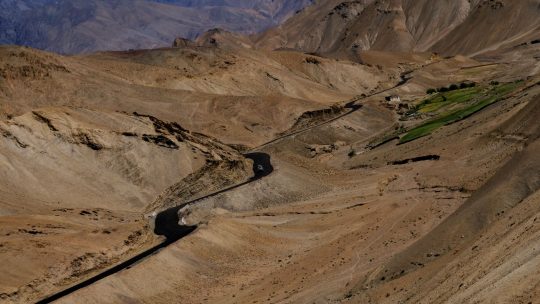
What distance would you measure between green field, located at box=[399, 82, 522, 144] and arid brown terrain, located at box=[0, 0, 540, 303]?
1.48ft

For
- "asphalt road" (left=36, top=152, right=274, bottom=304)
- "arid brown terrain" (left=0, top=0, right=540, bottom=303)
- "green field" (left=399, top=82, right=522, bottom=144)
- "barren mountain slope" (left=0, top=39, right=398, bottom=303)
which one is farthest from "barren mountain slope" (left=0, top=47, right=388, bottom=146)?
"asphalt road" (left=36, top=152, right=274, bottom=304)

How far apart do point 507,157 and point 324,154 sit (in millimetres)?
29161

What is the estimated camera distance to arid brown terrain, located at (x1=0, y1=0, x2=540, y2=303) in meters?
34.4

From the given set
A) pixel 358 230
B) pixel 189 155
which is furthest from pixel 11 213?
pixel 358 230

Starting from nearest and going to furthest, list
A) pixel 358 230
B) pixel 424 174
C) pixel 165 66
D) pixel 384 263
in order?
1. pixel 384 263
2. pixel 358 230
3. pixel 424 174
4. pixel 165 66

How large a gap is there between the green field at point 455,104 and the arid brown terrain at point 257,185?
0.45 meters

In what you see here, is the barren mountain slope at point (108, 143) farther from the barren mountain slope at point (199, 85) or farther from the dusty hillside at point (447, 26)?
the dusty hillside at point (447, 26)

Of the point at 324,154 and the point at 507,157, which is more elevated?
the point at 507,157

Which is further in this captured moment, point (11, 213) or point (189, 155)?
point (189, 155)

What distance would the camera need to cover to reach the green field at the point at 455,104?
6781 centimetres

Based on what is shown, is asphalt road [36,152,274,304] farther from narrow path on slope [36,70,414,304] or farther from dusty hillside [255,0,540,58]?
dusty hillside [255,0,540,58]

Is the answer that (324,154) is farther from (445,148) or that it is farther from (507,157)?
(507,157)

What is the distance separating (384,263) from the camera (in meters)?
35.7

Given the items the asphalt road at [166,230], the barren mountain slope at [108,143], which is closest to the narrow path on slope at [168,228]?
the asphalt road at [166,230]
